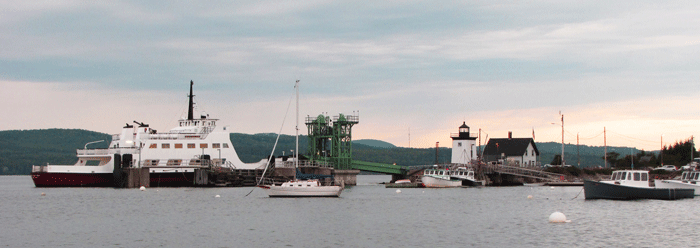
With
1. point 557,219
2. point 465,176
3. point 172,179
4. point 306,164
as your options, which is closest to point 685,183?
point 557,219

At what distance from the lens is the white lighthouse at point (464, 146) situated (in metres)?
97.9

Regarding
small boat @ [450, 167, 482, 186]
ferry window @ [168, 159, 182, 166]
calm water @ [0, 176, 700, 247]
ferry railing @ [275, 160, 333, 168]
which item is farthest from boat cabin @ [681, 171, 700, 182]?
ferry window @ [168, 159, 182, 166]

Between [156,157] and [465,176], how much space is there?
3534 cm

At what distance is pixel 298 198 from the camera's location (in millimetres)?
57938

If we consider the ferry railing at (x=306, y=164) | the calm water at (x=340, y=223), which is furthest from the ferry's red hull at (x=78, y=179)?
the calm water at (x=340, y=223)

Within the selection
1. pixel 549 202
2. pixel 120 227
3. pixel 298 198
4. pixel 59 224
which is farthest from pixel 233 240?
pixel 549 202

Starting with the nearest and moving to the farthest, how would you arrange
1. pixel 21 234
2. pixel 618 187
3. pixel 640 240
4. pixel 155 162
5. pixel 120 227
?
pixel 640 240 < pixel 21 234 < pixel 120 227 < pixel 618 187 < pixel 155 162

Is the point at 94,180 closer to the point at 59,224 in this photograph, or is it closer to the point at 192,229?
the point at 59,224

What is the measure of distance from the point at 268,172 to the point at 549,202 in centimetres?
3258

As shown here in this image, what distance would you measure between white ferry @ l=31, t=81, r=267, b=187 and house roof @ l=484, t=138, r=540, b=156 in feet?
141

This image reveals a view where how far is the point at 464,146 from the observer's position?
321ft

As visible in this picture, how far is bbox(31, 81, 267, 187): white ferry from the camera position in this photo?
7481 cm

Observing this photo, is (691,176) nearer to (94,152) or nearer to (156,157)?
(156,157)

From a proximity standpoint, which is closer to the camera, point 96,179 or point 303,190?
point 303,190
